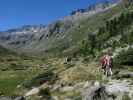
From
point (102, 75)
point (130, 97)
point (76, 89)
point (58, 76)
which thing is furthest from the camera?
point (58, 76)

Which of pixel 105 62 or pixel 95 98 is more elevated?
pixel 105 62

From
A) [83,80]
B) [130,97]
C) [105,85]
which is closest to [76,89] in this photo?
[83,80]

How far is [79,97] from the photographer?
119ft

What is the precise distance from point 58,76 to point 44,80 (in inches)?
103

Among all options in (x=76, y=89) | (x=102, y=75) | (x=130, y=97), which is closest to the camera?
(x=130, y=97)

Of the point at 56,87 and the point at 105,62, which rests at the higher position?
the point at 105,62

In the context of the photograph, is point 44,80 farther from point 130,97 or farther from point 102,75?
point 130,97

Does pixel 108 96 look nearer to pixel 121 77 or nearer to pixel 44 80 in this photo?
pixel 121 77

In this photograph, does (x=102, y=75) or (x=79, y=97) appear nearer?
(x=79, y=97)

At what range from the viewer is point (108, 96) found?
33.6 metres

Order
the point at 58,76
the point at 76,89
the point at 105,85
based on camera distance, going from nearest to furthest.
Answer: the point at 105,85 < the point at 76,89 < the point at 58,76

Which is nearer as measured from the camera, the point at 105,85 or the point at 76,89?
the point at 105,85

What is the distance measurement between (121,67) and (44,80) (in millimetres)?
10759

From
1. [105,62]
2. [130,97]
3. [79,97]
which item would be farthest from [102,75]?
[130,97]
